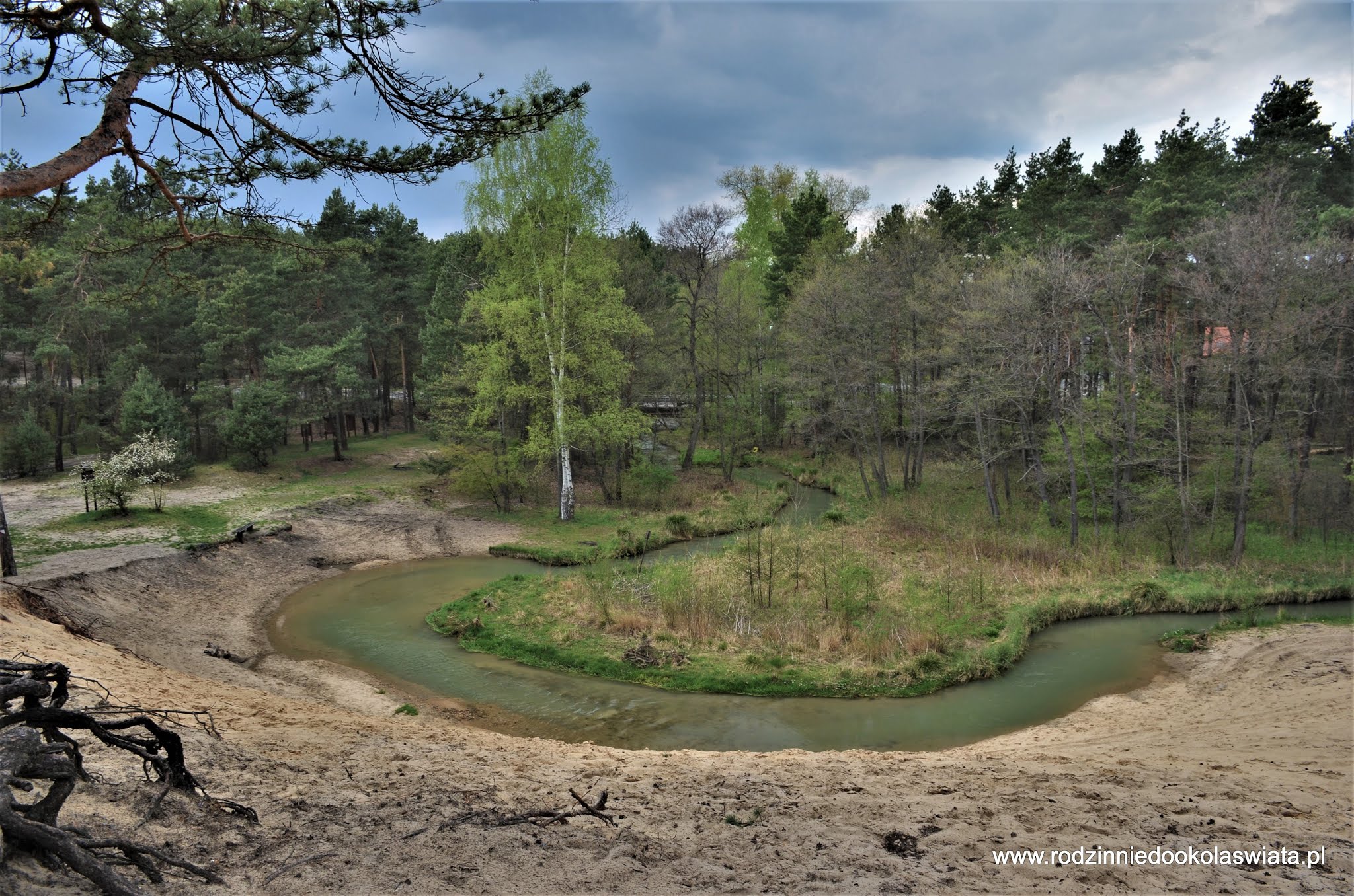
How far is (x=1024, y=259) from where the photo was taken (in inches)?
826

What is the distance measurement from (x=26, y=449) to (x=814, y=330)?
1254 inches

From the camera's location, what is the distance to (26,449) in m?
26.0

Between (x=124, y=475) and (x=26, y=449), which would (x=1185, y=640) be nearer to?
(x=124, y=475)

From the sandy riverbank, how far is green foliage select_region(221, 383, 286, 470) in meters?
19.1

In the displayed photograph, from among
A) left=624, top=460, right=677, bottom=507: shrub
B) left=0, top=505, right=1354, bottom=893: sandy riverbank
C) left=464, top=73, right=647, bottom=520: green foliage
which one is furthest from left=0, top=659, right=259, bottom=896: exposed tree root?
left=624, top=460, right=677, bottom=507: shrub

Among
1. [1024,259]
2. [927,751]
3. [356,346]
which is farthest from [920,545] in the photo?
[356,346]

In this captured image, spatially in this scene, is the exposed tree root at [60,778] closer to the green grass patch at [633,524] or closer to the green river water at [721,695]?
the green river water at [721,695]

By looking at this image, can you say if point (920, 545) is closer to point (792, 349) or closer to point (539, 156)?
point (792, 349)

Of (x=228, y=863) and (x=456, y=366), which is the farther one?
(x=456, y=366)

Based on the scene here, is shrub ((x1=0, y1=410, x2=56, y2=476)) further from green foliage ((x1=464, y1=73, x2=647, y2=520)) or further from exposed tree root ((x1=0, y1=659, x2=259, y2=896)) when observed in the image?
exposed tree root ((x1=0, y1=659, x2=259, y2=896))

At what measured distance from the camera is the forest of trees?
17.4 metres

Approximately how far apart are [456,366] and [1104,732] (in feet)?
85.3

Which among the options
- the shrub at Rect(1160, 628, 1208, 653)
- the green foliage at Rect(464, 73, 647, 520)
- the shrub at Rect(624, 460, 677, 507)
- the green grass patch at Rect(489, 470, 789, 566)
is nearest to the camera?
the shrub at Rect(1160, 628, 1208, 653)

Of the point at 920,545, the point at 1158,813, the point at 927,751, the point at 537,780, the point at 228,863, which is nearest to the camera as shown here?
the point at 228,863
